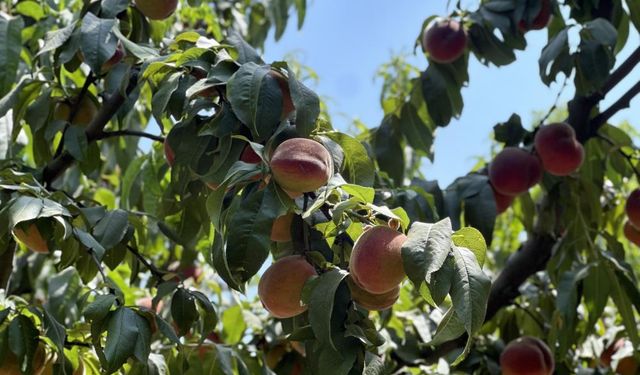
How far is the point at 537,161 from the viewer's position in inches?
68.8

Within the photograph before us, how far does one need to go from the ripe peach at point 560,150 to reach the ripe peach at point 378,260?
901 millimetres

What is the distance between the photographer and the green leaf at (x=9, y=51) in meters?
1.30

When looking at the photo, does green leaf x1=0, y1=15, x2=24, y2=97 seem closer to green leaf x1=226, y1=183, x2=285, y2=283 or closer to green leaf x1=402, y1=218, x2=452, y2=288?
green leaf x1=226, y1=183, x2=285, y2=283

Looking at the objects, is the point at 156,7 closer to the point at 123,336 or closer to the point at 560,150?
the point at 123,336

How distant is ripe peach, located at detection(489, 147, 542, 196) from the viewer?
168 centimetres

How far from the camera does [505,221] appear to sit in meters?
3.20

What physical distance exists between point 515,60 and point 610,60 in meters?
0.21

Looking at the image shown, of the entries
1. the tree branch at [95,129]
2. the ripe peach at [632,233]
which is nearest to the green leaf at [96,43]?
the tree branch at [95,129]

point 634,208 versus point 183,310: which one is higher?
point 634,208

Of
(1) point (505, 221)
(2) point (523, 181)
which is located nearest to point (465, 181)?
(2) point (523, 181)

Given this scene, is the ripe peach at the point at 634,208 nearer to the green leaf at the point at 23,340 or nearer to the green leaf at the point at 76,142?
the green leaf at the point at 76,142

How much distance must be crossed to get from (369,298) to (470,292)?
0.55ft

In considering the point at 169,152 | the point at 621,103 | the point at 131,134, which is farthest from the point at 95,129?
the point at 621,103

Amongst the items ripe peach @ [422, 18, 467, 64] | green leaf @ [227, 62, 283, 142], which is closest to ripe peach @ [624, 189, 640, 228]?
ripe peach @ [422, 18, 467, 64]
